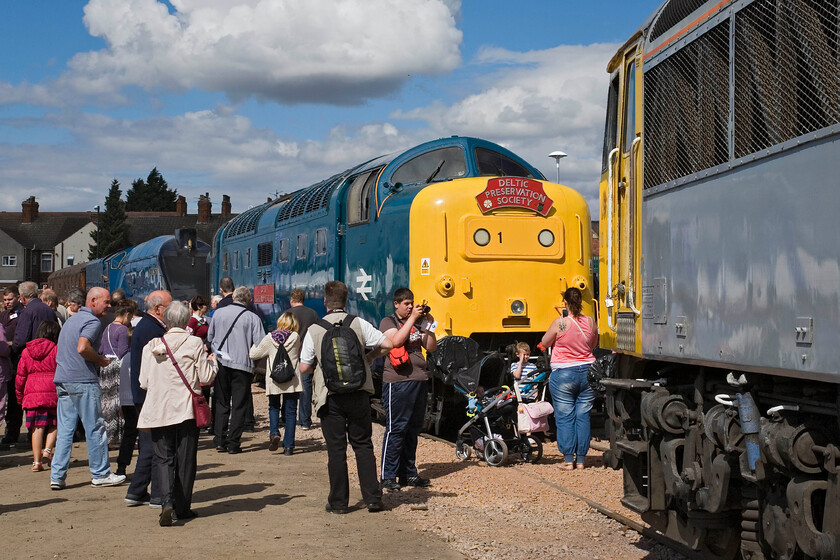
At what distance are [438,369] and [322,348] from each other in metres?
3.90

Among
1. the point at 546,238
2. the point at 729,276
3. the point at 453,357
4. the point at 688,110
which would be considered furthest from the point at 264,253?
the point at 729,276

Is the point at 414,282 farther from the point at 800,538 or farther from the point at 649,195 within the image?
the point at 800,538

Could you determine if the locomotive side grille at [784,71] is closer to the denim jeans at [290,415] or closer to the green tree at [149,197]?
the denim jeans at [290,415]

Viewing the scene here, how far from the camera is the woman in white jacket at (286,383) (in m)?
12.5

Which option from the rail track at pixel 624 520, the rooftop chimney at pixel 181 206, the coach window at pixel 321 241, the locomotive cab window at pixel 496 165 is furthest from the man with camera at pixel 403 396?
the rooftop chimney at pixel 181 206

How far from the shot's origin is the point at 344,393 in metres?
8.75

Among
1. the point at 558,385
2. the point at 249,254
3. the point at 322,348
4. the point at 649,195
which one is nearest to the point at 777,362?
the point at 649,195

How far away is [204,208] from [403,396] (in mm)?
93202

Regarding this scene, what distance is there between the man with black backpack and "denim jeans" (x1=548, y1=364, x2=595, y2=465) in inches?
107

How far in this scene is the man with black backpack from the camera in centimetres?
866

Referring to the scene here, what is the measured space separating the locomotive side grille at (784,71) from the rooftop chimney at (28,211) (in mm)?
109255

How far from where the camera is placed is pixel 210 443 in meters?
A: 14.0

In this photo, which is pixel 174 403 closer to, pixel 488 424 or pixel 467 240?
pixel 488 424

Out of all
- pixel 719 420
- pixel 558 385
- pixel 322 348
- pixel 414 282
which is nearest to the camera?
pixel 719 420
